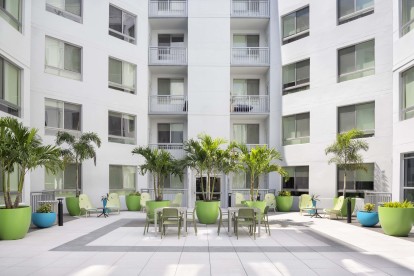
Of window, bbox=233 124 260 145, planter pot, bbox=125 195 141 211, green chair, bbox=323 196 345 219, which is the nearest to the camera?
green chair, bbox=323 196 345 219

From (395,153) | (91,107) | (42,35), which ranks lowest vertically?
(395,153)

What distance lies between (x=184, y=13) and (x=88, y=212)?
13.7 metres

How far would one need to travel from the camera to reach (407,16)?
48.9ft

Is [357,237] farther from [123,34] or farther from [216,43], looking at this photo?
[123,34]

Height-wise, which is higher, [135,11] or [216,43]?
[135,11]

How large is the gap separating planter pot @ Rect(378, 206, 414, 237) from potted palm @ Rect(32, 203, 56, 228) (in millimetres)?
11537

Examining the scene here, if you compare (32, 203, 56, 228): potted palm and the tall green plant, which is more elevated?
the tall green plant

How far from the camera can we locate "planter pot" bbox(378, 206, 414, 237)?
1216 centimetres

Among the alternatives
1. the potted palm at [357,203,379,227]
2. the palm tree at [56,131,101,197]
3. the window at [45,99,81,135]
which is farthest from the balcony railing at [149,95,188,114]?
the potted palm at [357,203,379,227]

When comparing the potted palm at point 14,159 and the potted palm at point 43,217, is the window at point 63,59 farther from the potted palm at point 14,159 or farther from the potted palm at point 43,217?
the potted palm at point 14,159

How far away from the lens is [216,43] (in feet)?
79.7

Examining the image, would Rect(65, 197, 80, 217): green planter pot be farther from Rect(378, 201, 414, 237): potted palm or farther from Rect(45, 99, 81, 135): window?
Rect(378, 201, 414, 237): potted palm

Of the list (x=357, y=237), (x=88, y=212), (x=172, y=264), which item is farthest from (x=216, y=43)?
(x=172, y=264)

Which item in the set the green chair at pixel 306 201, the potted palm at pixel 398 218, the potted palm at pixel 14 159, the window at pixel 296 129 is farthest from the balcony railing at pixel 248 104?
the potted palm at pixel 14 159
